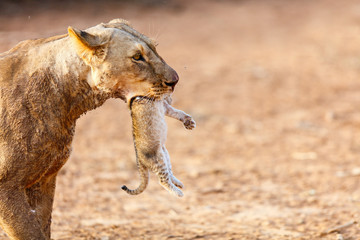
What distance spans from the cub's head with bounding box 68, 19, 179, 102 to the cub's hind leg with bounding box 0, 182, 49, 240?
31.2 inches

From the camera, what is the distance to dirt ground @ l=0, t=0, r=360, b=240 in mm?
5383

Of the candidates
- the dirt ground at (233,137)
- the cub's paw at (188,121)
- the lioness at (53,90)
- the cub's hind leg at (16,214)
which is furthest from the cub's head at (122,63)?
the cub's hind leg at (16,214)

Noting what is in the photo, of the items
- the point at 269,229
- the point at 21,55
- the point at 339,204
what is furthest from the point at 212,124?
the point at 21,55

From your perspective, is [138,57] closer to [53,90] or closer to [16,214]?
[53,90]

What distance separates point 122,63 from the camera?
3574 mm

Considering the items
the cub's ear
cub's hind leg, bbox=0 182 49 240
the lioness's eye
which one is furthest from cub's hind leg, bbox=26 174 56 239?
the lioness's eye

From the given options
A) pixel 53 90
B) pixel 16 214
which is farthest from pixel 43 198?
pixel 53 90

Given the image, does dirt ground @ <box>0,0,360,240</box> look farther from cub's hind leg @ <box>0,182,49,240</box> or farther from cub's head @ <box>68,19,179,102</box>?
cub's hind leg @ <box>0,182,49,240</box>

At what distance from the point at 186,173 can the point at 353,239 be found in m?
2.71

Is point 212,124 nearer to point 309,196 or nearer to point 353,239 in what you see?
point 309,196

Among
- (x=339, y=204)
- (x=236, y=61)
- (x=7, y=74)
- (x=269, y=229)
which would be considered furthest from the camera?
(x=236, y=61)

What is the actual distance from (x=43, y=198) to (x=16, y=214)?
1.55 ft

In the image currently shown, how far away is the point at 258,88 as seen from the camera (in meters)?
10.3

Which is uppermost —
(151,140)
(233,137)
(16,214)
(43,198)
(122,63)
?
(233,137)
